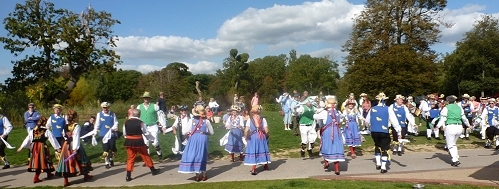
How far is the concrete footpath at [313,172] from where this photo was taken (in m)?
9.41

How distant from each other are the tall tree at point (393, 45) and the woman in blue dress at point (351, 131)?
1004 inches

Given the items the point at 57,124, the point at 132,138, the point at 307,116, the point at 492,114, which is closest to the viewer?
the point at 132,138

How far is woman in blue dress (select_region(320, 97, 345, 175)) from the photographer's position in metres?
10.0

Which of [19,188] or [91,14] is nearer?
[19,188]

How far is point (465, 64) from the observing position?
4806 cm

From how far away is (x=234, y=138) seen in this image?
494 inches

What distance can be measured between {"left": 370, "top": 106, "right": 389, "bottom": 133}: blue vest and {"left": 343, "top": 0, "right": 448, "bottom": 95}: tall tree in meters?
28.4

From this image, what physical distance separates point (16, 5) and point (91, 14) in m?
4.87

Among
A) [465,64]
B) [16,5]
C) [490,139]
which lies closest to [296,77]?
[465,64]

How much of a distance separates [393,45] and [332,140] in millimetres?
32089

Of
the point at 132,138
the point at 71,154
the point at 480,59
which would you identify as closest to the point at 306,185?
the point at 132,138

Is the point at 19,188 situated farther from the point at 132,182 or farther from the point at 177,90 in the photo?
the point at 177,90

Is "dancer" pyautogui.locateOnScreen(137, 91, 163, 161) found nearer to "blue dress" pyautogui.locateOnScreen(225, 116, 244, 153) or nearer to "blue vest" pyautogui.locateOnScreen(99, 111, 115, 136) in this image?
"blue vest" pyautogui.locateOnScreen(99, 111, 115, 136)

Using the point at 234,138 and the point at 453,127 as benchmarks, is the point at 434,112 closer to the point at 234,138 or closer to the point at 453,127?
the point at 453,127
